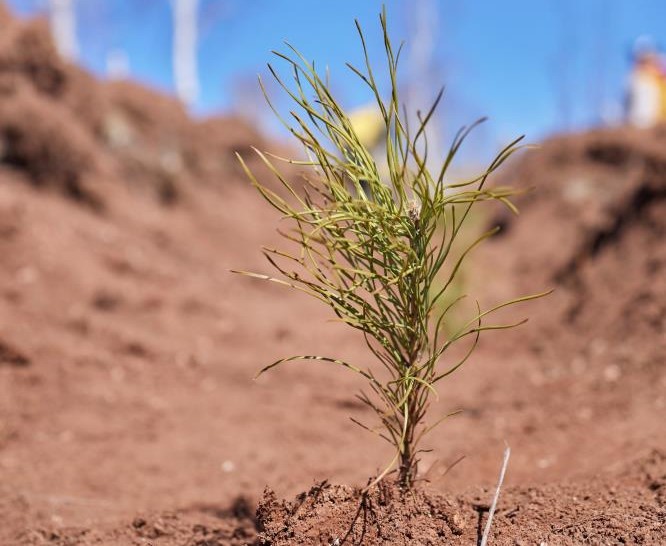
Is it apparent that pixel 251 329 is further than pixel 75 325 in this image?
Yes

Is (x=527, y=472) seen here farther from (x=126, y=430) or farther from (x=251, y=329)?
(x=251, y=329)

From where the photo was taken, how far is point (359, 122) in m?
15.8

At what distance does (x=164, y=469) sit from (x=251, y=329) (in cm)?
247

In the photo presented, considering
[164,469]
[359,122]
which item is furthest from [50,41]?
→ [359,122]

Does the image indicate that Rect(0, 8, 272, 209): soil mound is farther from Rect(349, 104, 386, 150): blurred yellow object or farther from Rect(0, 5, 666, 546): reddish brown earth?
Rect(349, 104, 386, 150): blurred yellow object

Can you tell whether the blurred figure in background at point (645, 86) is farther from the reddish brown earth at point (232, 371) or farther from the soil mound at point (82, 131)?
the soil mound at point (82, 131)

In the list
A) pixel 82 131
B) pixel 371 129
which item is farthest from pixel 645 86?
pixel 82 131

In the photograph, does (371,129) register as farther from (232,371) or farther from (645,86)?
(232,371)

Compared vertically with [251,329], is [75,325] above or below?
below

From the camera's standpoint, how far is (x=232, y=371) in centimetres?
394

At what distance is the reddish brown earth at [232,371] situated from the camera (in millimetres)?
1522

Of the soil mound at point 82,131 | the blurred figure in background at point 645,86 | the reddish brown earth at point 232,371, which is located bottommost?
the reddish brown earth at point 232,371

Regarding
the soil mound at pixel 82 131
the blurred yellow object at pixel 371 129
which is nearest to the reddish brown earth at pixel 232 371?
the soil mound at pixel 82 131

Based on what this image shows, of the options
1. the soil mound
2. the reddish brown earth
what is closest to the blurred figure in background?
the reddish brown earth
